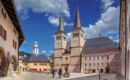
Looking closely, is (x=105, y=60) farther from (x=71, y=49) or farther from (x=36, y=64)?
(x=36, y=64)

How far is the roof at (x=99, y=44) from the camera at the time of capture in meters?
54.7

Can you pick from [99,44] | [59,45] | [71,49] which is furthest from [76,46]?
[99,44]

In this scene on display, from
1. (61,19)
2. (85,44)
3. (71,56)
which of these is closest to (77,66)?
(71,56)

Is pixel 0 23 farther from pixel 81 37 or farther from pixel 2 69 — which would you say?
pixel 81 37

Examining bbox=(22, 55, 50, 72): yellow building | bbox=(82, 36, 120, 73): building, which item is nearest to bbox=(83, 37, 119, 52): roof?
bbox=(82, 36, 120, 73): building

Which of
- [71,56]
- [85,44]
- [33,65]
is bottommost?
[33,65]

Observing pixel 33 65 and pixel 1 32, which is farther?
pixel 33 65

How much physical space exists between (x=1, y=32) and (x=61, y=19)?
61789 millimetres

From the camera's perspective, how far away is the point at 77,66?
60281mm

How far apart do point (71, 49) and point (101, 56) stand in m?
15.1

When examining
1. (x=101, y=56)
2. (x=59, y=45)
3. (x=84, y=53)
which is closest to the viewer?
(x=101, y=56)

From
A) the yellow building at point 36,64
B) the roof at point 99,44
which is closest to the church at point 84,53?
the roof at point 99,44

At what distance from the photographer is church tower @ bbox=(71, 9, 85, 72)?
60.6 m

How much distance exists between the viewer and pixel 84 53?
58.7 meters
